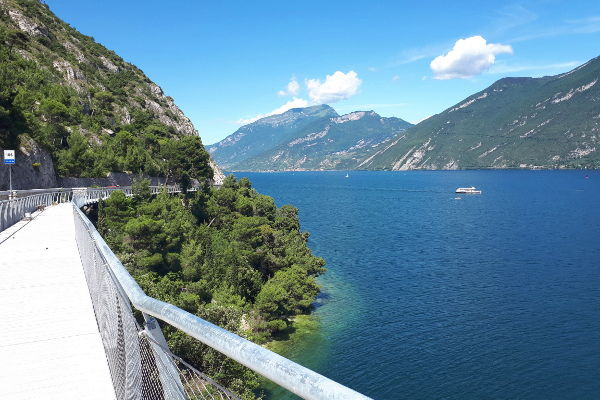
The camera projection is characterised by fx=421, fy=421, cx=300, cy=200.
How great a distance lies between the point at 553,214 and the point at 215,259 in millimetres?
87454

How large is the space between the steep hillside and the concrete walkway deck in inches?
1161

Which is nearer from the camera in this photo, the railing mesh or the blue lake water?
the railing mesh

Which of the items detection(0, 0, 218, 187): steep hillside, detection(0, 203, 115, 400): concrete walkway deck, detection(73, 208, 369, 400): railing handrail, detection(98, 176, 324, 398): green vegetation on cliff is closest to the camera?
detection(73, 208, 369, 400): railing handrail

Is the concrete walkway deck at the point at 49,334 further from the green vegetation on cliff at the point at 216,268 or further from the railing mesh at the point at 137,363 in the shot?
the green vegetation on cliff at the point at 216,268

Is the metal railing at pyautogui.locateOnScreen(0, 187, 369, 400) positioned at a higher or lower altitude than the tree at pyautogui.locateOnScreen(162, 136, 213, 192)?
lower

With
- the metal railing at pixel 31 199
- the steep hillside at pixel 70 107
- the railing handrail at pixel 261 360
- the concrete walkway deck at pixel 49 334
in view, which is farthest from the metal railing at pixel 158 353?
the steep hillside at pixel 70 107

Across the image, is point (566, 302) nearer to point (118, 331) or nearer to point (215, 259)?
point (215, 259)

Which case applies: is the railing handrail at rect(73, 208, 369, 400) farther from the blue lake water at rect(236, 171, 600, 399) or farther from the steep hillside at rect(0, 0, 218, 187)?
the steep hillside at rect(0, 0, 218, 187)

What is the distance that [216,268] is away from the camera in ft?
127

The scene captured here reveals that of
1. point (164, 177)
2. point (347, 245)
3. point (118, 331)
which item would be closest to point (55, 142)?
point (164, 177)

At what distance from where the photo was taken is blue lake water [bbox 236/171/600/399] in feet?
91.3

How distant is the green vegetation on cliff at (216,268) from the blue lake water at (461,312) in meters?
4.06

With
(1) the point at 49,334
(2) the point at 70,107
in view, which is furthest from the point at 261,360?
(2) the point at 70,107

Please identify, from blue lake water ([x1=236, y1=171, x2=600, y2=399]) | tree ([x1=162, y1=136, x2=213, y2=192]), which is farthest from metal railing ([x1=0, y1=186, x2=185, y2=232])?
blue lake water ([x1=236, y1=171, x2=600, y2=399])
